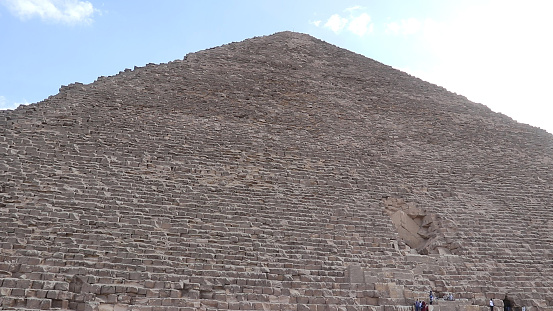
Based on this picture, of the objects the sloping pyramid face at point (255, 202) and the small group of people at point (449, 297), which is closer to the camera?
the sloping pyramid face at point (255, 202)

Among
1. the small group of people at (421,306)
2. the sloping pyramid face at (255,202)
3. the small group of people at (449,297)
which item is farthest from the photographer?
the small group of people at (449,297)

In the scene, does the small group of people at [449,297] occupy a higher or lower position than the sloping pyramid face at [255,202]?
lower

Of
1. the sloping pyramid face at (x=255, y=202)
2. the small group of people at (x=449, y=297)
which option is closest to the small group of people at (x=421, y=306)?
the sloping pyramid face at (x=255, y=202)

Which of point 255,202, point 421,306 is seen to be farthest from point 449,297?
point 255,202

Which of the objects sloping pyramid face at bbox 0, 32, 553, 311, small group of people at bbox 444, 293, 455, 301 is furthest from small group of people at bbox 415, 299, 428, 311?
small group of people at bbox 444, 293, 455, 301

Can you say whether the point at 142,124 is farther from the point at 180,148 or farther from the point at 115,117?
the point at 180,148

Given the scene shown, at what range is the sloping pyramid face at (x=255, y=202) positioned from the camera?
4855mm

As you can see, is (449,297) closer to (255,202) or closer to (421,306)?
(421,306)

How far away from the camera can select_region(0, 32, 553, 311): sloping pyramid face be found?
4855 mm

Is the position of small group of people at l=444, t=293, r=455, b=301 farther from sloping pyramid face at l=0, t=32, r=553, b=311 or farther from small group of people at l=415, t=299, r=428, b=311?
small group of people at l=415, t=299, r=428, b=311

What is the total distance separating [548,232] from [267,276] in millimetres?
5295

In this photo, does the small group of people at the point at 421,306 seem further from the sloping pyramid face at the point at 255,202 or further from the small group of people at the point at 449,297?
the small group of people at the point at 449,297

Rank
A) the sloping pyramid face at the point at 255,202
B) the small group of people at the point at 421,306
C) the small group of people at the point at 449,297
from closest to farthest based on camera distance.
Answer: the sloping pyramid face at the point at 255,202, the small group of people at the point at 421,306, the small group of people at the point at 449,297

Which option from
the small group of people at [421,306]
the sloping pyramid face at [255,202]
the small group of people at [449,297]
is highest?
the sloping pyramid face at [255,202]
